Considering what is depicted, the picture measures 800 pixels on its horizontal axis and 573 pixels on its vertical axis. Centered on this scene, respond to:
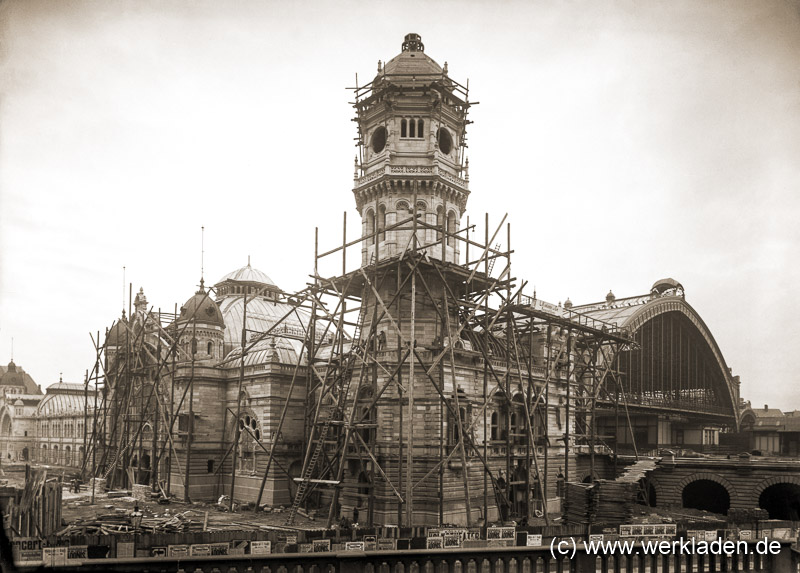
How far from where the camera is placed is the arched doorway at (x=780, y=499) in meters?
51.7

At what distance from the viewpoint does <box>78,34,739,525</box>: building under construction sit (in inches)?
1741

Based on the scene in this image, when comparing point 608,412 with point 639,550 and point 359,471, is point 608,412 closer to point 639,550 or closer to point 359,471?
point 359,471

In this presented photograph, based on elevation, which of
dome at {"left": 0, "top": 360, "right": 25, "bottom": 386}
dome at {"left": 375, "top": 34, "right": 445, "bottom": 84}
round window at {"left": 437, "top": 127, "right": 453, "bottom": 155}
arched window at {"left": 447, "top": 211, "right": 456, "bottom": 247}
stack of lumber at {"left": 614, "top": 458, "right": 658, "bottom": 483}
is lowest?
stack of lumber at {"left": 614, "top": 458, "right": 658, "bottom": 483}

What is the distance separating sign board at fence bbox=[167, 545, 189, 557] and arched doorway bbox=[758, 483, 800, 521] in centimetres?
4570

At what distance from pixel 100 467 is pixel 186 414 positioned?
1709 cm

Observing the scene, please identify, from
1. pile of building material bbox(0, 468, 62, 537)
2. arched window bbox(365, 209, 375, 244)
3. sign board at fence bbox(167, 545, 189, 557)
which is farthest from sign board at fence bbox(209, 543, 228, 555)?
arched window bbox(365, 209, 375, 244)

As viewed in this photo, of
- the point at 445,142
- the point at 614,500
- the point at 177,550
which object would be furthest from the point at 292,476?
the point at 177,550

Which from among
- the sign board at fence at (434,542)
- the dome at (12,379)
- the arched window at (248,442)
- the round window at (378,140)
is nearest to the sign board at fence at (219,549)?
the sign board at fence at (434,542)

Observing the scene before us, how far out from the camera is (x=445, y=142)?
53938 millimetres

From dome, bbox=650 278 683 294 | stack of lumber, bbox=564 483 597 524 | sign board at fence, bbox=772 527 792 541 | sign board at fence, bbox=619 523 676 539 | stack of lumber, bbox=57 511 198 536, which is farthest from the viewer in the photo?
dome, bbox=650 278 683 294

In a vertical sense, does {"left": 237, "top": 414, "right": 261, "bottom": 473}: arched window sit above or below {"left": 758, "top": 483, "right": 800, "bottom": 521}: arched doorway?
above

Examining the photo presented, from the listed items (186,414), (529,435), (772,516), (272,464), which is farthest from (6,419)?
(772,516)

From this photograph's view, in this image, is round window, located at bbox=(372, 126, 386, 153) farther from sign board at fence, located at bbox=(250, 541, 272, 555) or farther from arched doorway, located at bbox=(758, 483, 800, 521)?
arched doorway, located at bbox=(758, 483, 800, 521)

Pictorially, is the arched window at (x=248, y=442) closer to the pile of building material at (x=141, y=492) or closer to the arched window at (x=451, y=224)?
the pile of building material at (x=141, y=492)
